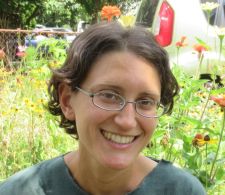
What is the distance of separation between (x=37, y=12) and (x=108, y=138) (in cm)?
1833

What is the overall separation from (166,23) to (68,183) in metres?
3.76

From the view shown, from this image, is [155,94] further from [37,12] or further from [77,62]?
[37,12]

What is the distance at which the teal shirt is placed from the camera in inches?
63.0

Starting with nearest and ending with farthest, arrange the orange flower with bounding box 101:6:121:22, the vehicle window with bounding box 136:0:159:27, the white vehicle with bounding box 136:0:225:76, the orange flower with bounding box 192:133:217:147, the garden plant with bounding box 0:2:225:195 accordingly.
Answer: the orange flower with bounding box 192:133:217:147
the garden plant with bounding box 0:2:225:195
the orange flower with bounding box 101:6:121:22
the white vehicle with bounding box 136:0:225:76
the vehicle window with bounding box 136:0:159:27

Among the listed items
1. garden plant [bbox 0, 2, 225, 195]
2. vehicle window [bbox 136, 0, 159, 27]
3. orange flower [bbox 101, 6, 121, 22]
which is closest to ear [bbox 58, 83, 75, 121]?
garden plant [bbox 0, 2, 225, 195]

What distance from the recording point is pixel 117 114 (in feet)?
4.70

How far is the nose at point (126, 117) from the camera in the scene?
56.1 inches

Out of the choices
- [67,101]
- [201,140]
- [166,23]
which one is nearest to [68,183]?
[67,101]

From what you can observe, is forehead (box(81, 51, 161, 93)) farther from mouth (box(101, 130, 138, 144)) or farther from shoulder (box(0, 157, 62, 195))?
shoulder (box(0, 157, 62, 195))

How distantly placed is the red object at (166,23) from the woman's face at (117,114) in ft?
11.7

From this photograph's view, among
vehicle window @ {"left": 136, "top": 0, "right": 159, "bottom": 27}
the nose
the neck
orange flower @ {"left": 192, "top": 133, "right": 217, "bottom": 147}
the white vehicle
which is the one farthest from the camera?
vehicle window @ {"left": 136, "top": 0, "right": 159, "bottom": 27}

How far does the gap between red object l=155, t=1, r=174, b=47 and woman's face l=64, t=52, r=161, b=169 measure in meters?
3.56

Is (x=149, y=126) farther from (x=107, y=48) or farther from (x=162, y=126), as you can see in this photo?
(x=162, y=126)

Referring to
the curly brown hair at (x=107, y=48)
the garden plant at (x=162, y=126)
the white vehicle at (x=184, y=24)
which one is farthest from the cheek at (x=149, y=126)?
the white vehicle at (x=184, y=24)
